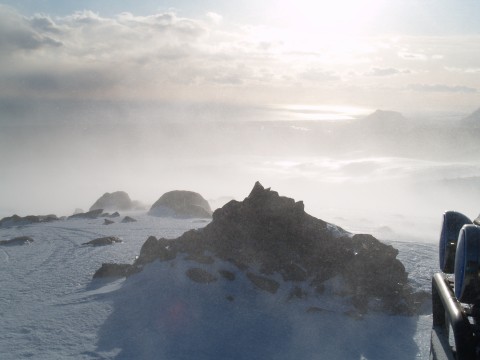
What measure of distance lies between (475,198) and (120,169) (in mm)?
102167

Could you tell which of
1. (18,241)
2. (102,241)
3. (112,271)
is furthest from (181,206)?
(112,271)

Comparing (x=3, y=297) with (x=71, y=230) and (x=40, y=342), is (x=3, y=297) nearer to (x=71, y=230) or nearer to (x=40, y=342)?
(x=40, y=342)

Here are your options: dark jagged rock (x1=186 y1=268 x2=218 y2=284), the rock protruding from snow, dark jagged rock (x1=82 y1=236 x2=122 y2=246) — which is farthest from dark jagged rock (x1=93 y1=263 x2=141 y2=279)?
the rock protruding from snow

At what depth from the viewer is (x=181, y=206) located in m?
33.6

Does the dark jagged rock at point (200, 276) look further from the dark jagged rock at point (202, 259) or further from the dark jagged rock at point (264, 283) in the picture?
the dark jagged rock at point (264, 283)

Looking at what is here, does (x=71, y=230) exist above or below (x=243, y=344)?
above

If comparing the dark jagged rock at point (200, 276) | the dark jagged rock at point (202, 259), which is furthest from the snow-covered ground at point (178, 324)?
the dark jagged rock at point (202, 259)

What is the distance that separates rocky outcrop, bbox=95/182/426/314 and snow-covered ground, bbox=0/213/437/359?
0.53 m

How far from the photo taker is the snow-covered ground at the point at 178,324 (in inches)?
422

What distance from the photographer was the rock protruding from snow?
32.5m

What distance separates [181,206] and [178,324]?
72.1 ft

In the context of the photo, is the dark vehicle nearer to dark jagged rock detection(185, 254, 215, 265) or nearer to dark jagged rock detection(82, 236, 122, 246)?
dark jagged rock detection(185, 254, 215, 265)

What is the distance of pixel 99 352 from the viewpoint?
10547 mm

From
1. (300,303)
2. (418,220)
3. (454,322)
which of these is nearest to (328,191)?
(418,220)
